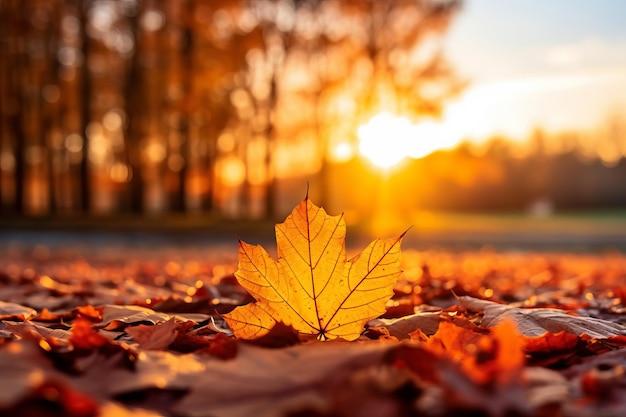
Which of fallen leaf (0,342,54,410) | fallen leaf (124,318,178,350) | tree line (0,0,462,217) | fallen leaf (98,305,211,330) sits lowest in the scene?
fallen leaf (98,305,211,330)

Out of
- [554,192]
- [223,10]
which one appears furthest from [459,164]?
[554,192]

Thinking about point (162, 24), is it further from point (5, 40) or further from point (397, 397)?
point (397, 397)

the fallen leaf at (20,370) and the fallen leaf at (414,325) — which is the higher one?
the fallen leaf at (20,370)

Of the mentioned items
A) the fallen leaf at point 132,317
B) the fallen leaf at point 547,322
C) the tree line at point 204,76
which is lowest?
the fallen leaf at point 132,317

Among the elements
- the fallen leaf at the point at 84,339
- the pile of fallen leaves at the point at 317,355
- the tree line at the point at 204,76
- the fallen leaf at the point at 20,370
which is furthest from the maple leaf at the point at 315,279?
the tree line at the point at 204,76

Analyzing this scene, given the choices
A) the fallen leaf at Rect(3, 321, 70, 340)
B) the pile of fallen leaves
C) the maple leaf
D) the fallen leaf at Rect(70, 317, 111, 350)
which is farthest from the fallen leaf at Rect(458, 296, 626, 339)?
the fallen leaf at Rect(3, 321, 70, 340)

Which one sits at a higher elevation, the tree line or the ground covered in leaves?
the tree line

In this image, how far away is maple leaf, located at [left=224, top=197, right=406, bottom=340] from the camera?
55.5 inches

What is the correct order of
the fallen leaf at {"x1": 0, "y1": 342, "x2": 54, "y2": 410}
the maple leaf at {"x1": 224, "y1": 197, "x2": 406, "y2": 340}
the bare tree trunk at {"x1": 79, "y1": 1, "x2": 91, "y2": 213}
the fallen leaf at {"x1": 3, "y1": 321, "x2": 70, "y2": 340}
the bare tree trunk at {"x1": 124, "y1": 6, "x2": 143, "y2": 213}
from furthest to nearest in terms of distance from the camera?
the bare tree trunk at {"x1": 124, "y1": 6, "x2": 143, "y2": 213}, the bare tree trunk at {"x1": 79, "y1": 1, "x2": 91, "y2": 213}, the fallen leaf at {"x1": 3, "y1": 321, "x2": 70, "y2": 340}, the maple leaf at {"x1": 224, "y1": 197, "x2": 406, "y2": 340}, the fallen leaf at {"x1": 0, "y1": 342, "x2": 54, "y2": 410}

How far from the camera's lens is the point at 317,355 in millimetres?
1100

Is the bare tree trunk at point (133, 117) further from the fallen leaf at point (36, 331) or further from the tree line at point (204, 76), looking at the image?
the fallen leaf at point (36, 331)

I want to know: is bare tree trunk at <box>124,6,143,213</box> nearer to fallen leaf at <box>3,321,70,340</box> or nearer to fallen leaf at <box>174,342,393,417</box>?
fallen leaf at <box>3,321,70,340</box>

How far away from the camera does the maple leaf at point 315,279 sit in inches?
55.5

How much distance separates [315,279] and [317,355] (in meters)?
0.37
